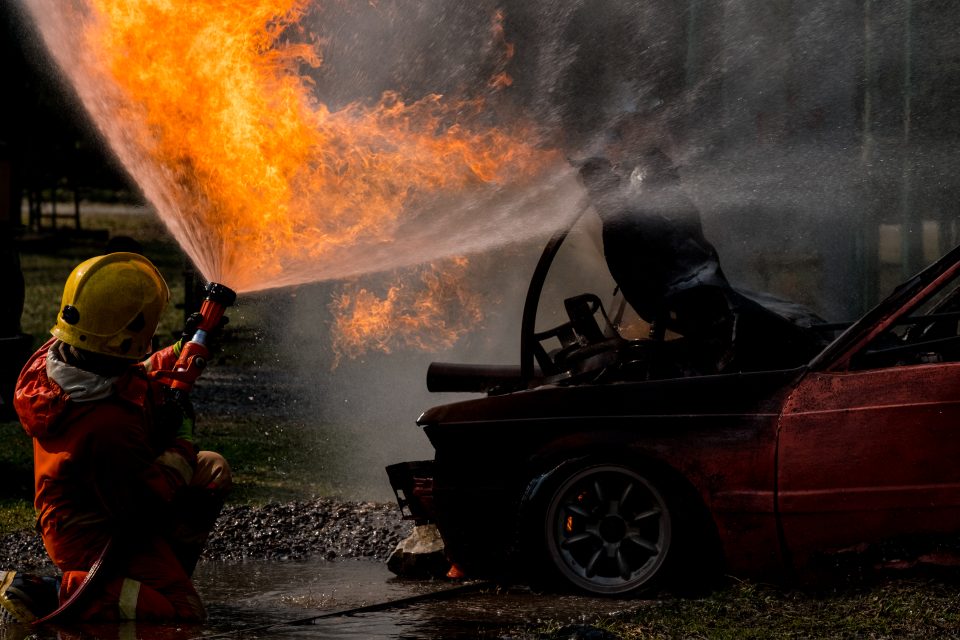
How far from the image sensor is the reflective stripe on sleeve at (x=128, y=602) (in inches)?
238

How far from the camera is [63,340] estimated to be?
19.8ft

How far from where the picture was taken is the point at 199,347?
631 centimetres

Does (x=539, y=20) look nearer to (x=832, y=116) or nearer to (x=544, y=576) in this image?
(x=832, y=116)

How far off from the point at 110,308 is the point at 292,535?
2.81 m

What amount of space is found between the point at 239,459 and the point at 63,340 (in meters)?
5.43

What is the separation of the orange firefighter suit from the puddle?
0.48 ft

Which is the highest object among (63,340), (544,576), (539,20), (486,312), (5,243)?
(539,20)

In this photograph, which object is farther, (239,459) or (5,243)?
(5,243)

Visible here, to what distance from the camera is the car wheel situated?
6469mm

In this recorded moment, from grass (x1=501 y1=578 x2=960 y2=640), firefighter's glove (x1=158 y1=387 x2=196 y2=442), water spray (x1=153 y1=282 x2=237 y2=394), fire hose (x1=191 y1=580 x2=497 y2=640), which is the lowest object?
grass (x1=501 y1=578 x2=960 y2=640)

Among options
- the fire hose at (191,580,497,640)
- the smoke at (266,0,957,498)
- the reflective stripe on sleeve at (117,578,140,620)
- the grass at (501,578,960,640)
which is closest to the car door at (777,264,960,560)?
the grass at (501,578,960,640)

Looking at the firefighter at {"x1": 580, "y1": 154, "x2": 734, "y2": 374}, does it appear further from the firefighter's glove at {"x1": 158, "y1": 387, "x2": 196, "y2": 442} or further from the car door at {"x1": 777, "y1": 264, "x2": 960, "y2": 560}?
the firefighter's glove at {"x1": 158, "y1": 387, "x2": 196, "y2": 442}

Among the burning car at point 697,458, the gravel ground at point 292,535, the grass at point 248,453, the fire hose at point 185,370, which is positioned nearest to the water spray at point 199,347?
the fire hose at point 185,370

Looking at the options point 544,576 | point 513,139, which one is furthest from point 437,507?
point 513,139
